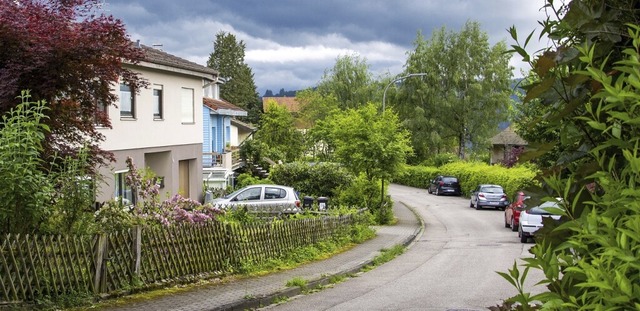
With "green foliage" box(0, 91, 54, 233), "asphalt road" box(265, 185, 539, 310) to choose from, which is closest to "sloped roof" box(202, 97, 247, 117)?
"asphalt road" box(265, 185, 539, 310)

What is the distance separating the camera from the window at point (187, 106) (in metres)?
30.9

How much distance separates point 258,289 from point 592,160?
37.3ft

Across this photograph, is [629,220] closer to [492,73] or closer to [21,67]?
[21,67]

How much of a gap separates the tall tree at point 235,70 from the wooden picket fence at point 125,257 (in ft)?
294

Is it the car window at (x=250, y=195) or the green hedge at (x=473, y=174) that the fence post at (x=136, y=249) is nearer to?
the car window at (x=250, y=195)

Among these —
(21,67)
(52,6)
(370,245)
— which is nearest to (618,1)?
(21,67)

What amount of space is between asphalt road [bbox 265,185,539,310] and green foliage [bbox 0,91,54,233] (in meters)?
4.30

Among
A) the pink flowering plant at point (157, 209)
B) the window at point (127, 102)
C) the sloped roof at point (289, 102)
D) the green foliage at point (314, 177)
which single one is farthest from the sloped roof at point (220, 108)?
the sloped roof at point (289, 102)

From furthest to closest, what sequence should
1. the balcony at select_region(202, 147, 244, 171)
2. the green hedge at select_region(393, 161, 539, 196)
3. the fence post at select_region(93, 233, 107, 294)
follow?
the green hedge at select_region(393, 161, 539, 196)
the balcony at select_region(202, 147, 244, 171)
the fence post at select_region(93, 233, 107, 294)

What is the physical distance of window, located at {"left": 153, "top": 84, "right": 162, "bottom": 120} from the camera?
28094 mm

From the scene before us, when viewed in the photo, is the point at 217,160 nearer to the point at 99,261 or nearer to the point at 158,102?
the point at 158,102

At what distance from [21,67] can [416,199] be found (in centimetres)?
4458

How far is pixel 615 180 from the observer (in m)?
2.27

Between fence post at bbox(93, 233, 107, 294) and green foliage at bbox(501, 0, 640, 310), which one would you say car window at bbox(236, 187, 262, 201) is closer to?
fence post at bbox(93, 233, 107, 294)
